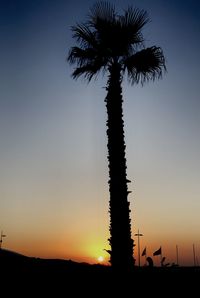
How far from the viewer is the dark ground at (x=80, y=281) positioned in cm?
734

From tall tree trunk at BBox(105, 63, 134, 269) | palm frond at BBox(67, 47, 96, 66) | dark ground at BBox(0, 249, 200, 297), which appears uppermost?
palm frond at BBox(67, 47, 96, 66)

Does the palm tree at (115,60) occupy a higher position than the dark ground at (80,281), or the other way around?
the palm tree at (115,60)

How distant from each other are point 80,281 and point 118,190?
3.34m

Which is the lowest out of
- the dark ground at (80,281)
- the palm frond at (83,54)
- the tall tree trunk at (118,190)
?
the dark ground at (80,281)

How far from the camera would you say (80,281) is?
8.12 meters

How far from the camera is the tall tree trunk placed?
10.4 m

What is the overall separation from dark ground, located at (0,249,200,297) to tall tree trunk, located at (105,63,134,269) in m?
0.96

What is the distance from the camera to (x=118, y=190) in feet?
35.4

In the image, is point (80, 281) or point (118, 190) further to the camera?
point (118, 190)

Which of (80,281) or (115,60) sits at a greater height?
(115,60)

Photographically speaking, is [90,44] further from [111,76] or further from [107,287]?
[107,287]

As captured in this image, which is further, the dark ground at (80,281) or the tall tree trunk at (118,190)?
the tall tree trunk at (118,190)

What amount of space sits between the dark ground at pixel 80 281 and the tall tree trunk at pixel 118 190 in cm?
96

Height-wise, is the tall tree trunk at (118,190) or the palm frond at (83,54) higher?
the palm frond at (83,54)
